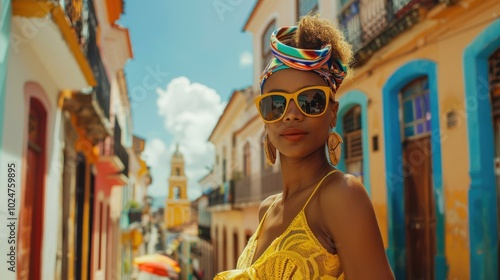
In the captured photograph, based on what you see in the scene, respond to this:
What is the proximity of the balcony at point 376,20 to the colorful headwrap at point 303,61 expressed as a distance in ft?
15.6

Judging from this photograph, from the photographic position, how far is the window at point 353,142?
8.91 m

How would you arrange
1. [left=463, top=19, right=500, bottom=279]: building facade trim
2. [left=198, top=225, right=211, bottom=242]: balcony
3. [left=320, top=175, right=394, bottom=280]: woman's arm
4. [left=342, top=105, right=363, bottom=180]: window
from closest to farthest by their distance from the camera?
[left=320, top=175, right=394, bottom=280]: woman's arm → [left=463, top=19, right=500, bottom=279]: building facade trim → [left=342, top=105, right=363, bottom=180]: window → [left=198, top=225, right=211, bottom=242]: balcony

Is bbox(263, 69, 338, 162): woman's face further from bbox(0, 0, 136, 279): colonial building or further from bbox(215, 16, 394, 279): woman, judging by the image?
bbox(0, 0, 136, 279): colonial building

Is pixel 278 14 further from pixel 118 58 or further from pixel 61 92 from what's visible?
pixel 61 92

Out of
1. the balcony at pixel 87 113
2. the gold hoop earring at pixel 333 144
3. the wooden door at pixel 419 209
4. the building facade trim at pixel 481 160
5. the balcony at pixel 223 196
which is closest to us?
the gold hoop earring at pixel 333 144

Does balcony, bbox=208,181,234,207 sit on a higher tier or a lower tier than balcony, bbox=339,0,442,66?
lower

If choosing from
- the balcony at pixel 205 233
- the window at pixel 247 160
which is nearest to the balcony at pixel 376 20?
the window at pixel 247 160

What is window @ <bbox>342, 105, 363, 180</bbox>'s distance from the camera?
891 centimetres

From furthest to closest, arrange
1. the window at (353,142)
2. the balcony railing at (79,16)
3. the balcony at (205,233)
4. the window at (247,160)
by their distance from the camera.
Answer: the balcony at (205,233) < the window at (247,160) < the window at (353,142) < the balcony railing at (79,16)

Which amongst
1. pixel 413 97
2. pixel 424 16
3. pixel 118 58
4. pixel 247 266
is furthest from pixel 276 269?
pixel 118 58

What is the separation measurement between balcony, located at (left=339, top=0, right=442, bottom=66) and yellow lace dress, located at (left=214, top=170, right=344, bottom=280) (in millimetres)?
5142

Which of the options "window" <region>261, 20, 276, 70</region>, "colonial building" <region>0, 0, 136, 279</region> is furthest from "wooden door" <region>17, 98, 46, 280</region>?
"window" <region>261, 20, 276, 70</region>

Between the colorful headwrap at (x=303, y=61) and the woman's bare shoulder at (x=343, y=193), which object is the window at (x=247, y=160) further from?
the woman's bare shoulder at (x=343, y=193)

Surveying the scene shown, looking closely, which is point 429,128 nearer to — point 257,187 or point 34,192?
point 34,192
